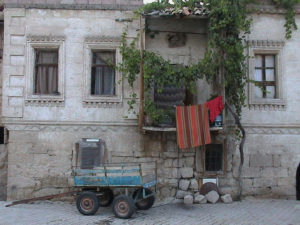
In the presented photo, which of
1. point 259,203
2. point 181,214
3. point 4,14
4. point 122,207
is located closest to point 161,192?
point 181,214

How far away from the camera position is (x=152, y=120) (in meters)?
9.70

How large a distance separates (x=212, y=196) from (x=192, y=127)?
7.08 feet

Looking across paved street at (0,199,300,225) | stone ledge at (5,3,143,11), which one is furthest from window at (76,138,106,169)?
stone ledge at (5,3,143,11)

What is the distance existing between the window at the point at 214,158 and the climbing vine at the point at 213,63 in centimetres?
133

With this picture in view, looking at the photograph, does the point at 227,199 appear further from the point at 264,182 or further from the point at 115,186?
the point at 115,186

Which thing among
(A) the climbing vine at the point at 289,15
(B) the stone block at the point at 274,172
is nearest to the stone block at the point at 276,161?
(B) the stone block at the point at 274,172

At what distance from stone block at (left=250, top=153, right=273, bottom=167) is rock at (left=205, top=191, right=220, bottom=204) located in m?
1.48

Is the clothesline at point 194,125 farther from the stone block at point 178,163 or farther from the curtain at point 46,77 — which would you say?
the curtain at point 46,77

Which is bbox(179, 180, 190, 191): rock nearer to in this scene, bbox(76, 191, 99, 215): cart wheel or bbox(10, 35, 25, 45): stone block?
bbox(76, 191, 99, 215): cart wheel

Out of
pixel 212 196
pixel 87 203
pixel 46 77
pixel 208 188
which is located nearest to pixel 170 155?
pixel 208 188

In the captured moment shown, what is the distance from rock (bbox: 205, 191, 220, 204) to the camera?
31.8 feet

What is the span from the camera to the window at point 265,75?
10492 mm

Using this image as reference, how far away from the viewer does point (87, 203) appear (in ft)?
27.3

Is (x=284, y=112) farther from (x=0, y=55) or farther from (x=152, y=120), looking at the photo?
(x=0, y=55)
